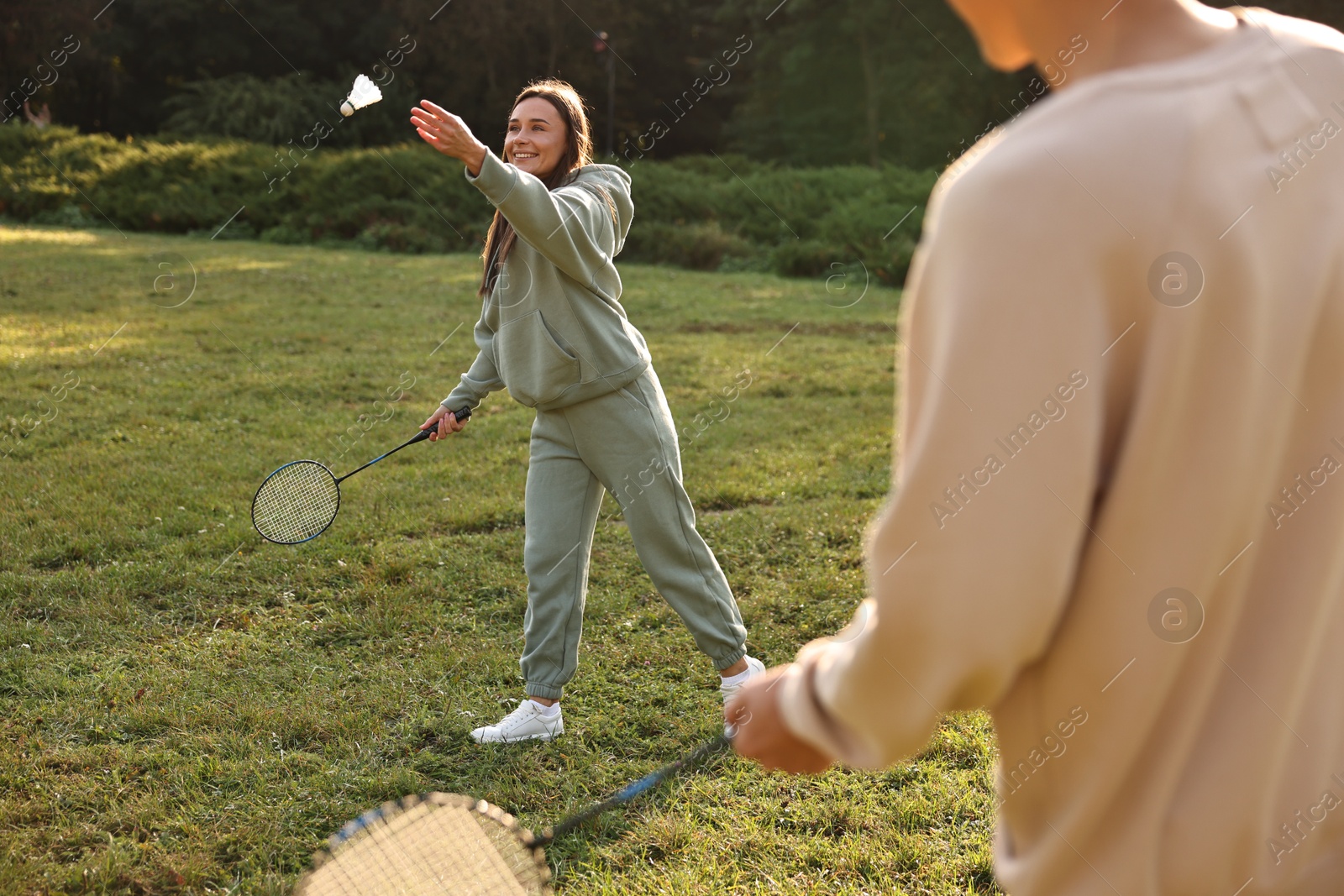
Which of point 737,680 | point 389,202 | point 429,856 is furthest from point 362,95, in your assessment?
point 389,202

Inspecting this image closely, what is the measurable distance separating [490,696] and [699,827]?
4.24ft

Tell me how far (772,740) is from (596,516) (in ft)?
9.76

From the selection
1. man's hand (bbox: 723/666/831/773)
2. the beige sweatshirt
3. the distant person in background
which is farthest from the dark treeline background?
the beige sweatshirt

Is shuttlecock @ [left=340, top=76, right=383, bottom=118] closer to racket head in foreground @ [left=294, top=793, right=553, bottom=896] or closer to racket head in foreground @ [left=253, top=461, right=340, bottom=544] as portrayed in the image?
racket head in foreground @ [left=253, top=461, right=340, bottom=544]

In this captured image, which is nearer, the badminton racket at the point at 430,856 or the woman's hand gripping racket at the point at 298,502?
the badminton racket at the point at 430,856

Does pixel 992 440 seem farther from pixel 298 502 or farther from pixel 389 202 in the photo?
pixel 389 202

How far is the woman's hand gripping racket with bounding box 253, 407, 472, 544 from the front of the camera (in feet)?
15.1

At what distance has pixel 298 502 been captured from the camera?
4.71 m

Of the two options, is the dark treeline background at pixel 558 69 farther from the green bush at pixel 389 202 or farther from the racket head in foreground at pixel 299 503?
the racket head in foreground at pixel 299 503

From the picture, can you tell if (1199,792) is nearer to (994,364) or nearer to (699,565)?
(994,364)

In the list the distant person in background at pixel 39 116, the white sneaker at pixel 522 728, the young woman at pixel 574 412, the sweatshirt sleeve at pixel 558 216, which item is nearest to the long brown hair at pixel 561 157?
the young woman at pixel 574 412

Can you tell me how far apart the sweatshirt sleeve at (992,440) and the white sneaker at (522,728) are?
11.1 feet

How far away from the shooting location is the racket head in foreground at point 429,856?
2107 millimetres

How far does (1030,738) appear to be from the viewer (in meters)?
1.12
